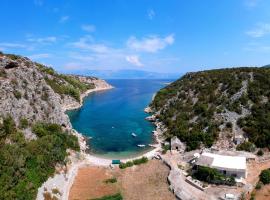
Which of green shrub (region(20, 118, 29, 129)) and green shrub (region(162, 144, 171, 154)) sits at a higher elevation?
green shrub (region(20, 118, 29, 129))

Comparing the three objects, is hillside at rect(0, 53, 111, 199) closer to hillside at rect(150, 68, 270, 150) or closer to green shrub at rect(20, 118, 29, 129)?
green shrub at rect(20, 118, 29, 129)

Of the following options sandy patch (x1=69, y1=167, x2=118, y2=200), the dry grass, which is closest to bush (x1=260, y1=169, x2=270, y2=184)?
the dry grass

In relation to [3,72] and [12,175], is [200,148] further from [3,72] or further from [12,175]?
[3,72]

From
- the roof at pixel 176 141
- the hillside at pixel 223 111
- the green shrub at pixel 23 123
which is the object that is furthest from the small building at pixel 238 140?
the green shrub at pixel 23 123

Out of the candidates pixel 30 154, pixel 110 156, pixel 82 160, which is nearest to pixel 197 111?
pixel 110 156

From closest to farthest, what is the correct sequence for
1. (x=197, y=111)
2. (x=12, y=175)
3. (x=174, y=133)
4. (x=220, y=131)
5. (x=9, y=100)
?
(x=12, y=175) → (x=9, y=100) → (x=220, y=131) → (x=174, y=133) → (x=197, y=111)

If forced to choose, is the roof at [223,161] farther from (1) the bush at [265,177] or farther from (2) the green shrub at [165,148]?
(2) the green shrub at [165,148]

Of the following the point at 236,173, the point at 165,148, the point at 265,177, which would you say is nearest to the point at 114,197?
the point at 236,173
